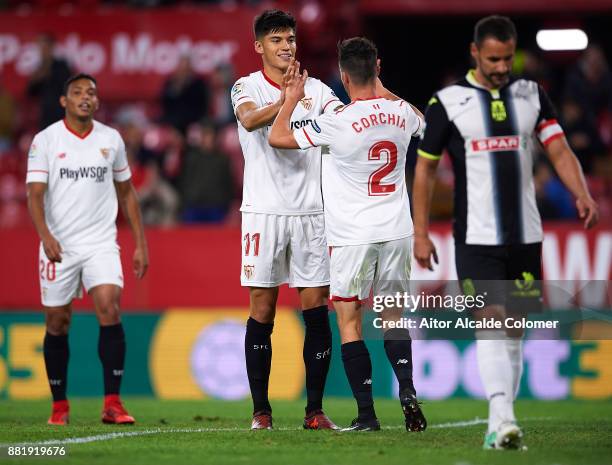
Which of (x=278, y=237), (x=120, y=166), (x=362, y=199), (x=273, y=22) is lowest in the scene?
(x=278, y=237)

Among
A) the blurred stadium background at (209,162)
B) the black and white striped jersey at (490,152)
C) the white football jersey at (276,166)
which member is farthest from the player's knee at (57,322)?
the blurred stadium background at (209,162)

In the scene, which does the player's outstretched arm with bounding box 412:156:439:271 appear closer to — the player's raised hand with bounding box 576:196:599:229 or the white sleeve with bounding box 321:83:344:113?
the player's raised hand with bounding box 576:196:599:229

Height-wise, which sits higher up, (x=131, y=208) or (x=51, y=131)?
(x=51, y=131)

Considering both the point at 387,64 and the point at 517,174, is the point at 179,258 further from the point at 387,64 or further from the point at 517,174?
the point at 517,174

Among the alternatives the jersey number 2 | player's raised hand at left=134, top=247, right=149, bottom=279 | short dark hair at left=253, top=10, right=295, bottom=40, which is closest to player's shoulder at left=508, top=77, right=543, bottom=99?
the jersey number 2

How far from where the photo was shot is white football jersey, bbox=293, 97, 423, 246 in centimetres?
796

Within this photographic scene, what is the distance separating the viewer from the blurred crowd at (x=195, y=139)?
1572 cm

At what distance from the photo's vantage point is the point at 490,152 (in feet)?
23.8

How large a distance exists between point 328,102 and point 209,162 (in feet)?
23.7

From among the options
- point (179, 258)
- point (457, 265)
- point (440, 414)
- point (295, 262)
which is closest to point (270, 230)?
point (295, 262)

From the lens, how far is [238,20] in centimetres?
1878

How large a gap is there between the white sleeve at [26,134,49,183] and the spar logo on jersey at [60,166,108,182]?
0.13 m

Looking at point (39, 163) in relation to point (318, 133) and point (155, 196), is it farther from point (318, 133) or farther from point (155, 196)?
point (155, 196)

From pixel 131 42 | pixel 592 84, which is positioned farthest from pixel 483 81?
pixel 131 42
